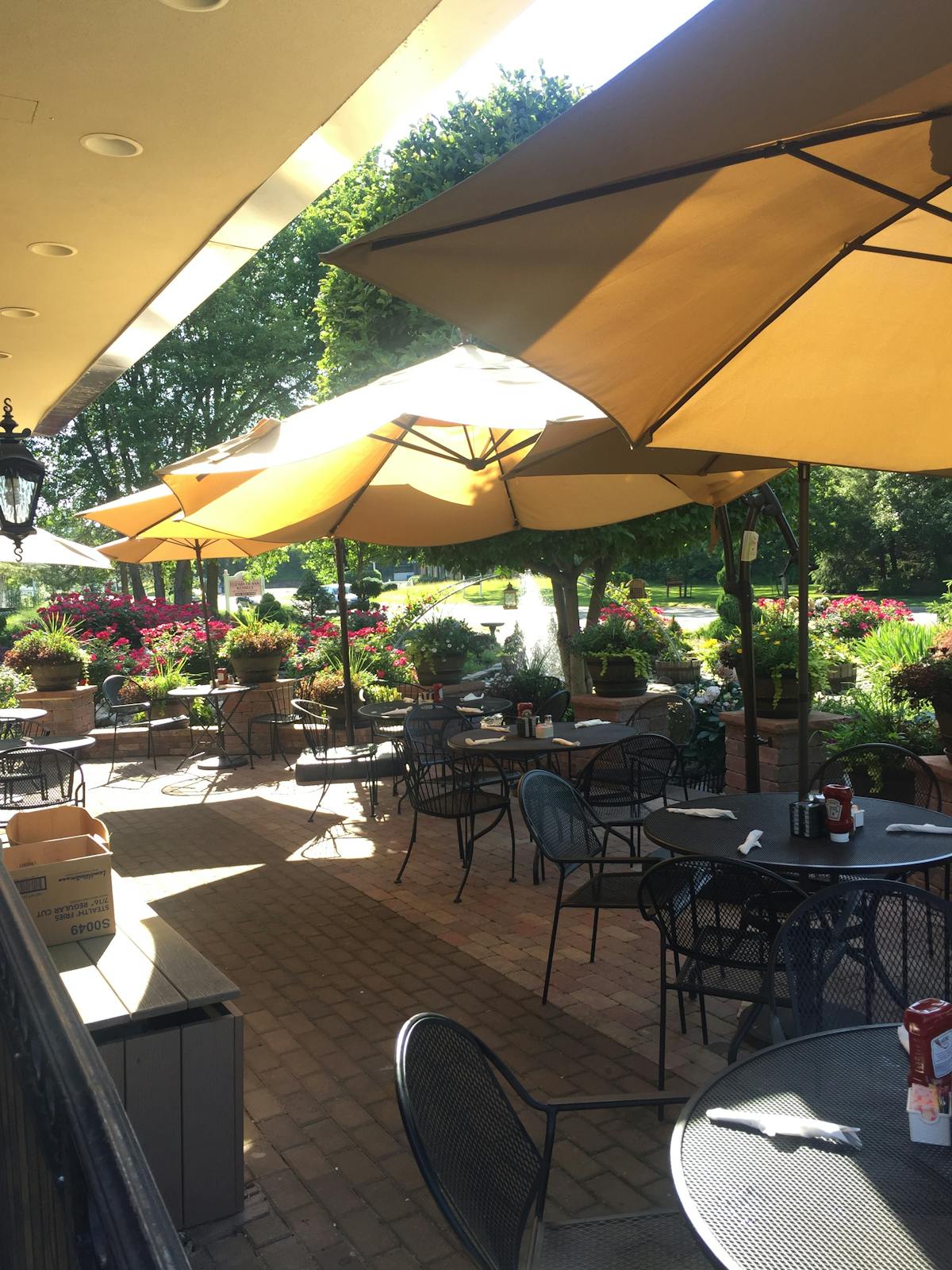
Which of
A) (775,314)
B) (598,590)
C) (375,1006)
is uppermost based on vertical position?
(775,314)

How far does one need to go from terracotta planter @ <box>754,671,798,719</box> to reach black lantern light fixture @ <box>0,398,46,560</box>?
16.1 ft

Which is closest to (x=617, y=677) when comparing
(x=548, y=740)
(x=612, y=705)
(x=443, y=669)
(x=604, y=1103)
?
(x=612, y=705)

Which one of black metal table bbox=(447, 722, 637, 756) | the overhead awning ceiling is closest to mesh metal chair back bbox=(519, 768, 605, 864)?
black metal table bbox=(447, 722, 637, 756)

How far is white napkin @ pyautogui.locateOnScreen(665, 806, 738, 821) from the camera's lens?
159 inches

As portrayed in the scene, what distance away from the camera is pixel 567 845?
459 centimetres

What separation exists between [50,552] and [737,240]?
8711 mm

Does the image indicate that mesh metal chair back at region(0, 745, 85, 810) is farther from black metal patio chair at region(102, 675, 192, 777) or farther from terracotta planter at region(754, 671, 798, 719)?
terracotta planter at region(754, 671, 798, 719)

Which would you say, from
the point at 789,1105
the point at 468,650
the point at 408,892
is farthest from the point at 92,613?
the point at 789,1105

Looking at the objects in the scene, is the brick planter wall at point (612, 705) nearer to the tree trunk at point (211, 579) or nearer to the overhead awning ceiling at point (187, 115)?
the overhead awning ceiling at point (187, 115)

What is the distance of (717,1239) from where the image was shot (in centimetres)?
163

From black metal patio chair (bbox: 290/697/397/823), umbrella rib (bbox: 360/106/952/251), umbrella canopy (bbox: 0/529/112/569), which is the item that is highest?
umbrella rib (bbox: 360/106/952/251)

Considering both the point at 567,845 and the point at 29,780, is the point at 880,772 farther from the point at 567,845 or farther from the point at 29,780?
the point at 29,780

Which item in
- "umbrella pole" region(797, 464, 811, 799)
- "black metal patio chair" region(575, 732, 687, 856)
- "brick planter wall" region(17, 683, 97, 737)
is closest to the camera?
"umbrella pole" region(797, 464, 811, 799)

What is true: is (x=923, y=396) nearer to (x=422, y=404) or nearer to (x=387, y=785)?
(x=422, y=404)
